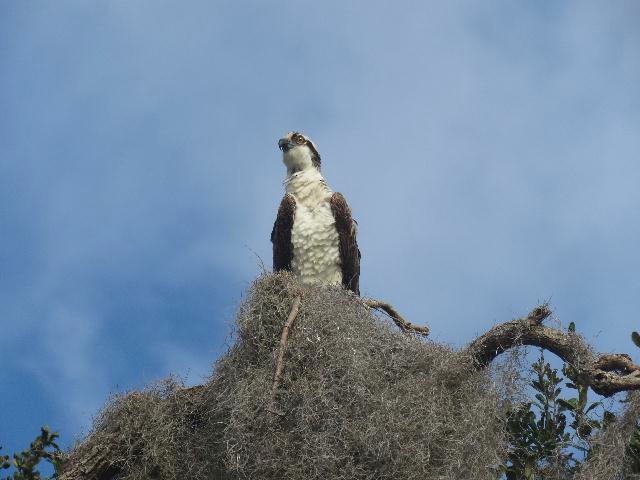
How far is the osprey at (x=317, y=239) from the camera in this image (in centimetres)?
671

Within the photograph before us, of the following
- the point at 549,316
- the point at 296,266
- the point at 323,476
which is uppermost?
the point at 296,266

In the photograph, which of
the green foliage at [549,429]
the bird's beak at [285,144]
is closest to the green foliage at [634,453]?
the green foliage at [549,429]

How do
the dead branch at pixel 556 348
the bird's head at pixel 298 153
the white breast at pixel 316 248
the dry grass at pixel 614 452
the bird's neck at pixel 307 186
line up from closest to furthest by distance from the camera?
the dry grass at pixel 614 452, the dead branch at pixel 556 348, the white breast at pixel 316 248, the bird's neck at pixel 307 186, the bird's head at pixel 298 153

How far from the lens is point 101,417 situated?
585 cm

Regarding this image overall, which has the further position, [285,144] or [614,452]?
[285,144]

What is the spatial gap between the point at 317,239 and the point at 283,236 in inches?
8.5

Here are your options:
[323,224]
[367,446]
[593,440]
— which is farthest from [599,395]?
[323,224]

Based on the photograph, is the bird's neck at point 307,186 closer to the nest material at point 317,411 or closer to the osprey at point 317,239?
the osprey at point 317,239

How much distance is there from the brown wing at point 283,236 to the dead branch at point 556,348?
1.54m

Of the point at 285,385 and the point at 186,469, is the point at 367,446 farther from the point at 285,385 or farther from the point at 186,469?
the point at 186,469

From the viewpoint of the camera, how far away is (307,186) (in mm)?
6949

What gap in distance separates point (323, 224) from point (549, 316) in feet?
5.60

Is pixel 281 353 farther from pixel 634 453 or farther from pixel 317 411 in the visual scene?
pixel 634 453

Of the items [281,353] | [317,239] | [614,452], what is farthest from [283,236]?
[614,452]
